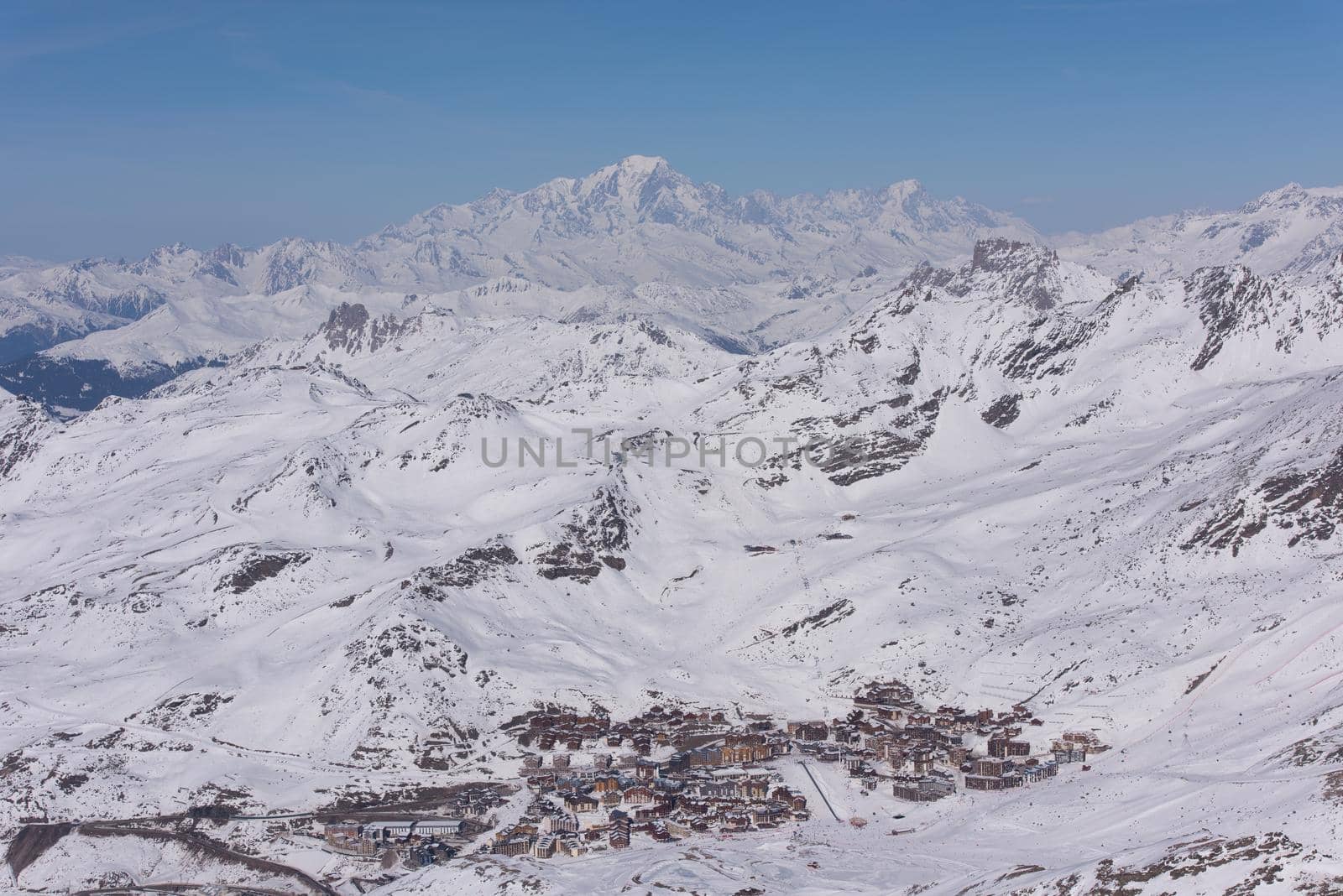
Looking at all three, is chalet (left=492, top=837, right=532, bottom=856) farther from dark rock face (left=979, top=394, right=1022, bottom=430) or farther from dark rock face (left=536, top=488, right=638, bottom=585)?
dark rock face (left=979, top=394, right=1022, bottom=430)

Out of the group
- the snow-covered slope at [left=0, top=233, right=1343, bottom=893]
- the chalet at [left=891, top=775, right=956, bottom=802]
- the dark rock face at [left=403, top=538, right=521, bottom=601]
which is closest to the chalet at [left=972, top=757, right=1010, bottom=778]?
the chalet at [left=891, top=775, right=956, bottom=802]

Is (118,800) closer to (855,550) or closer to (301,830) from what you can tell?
(301,830)

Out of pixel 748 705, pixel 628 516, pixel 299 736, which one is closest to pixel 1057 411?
pixel 628 516

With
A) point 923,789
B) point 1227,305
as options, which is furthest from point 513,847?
point 1227,305

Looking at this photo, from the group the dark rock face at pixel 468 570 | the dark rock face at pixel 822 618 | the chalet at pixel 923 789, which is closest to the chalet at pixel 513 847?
the chalet at pixel 923 789

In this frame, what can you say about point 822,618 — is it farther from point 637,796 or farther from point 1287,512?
point 1287,512
